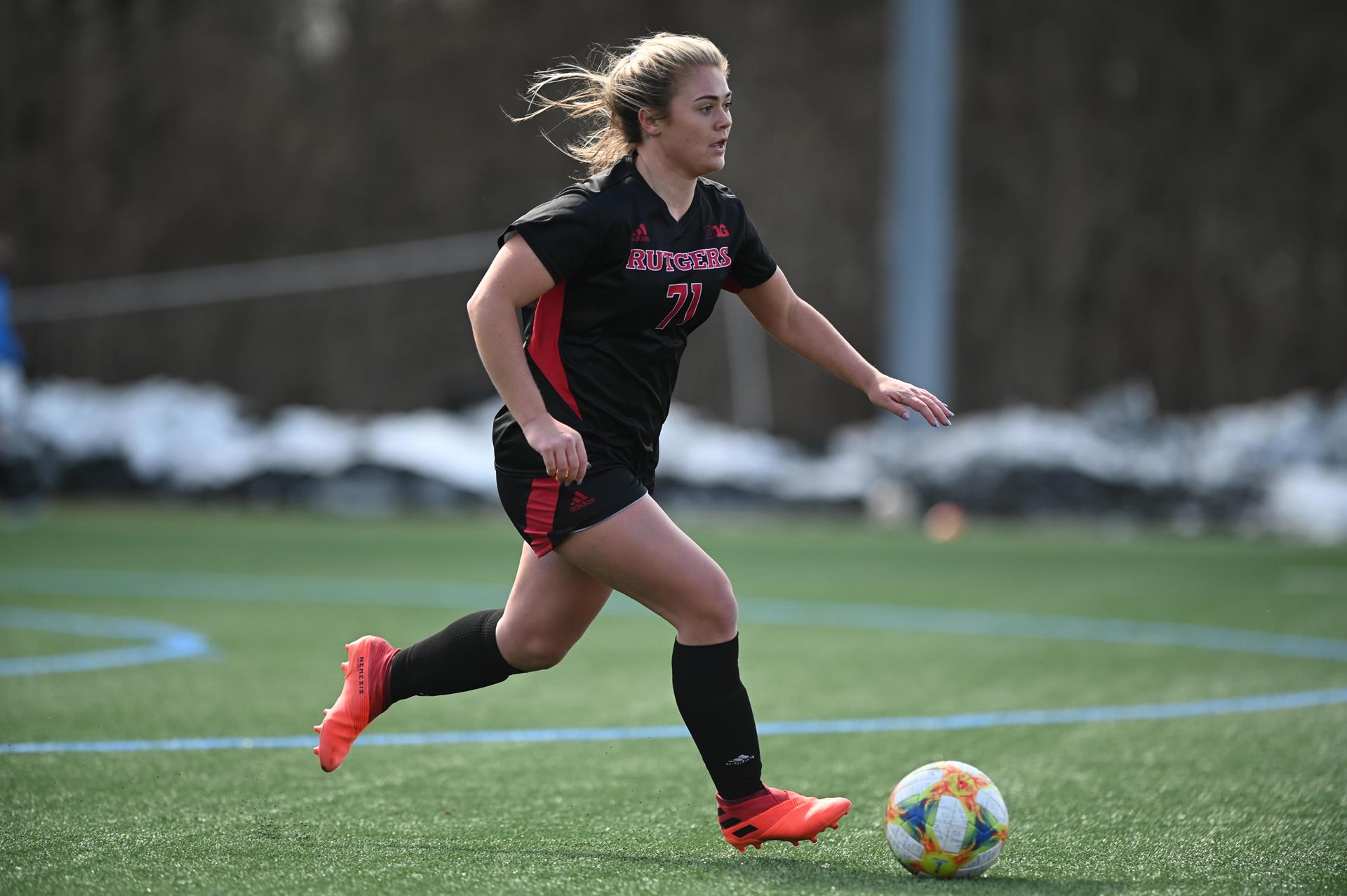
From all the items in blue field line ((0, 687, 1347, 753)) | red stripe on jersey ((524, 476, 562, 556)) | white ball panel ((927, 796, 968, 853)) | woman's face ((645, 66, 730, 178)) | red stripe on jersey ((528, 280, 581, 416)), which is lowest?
blue field line ((0, 687, 1347, 753))

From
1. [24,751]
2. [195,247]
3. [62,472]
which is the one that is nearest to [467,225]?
[195,247]

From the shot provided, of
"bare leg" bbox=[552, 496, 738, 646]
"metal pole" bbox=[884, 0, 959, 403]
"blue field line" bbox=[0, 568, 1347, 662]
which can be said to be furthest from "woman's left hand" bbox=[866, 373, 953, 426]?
"metal pole" bbox=[884, 0, 959, 403]

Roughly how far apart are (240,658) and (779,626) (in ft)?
8.52

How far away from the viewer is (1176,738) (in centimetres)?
466

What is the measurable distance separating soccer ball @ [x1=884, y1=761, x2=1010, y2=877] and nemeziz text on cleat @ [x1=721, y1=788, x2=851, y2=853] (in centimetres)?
14

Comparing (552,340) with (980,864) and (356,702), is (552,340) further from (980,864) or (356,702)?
(980,864)

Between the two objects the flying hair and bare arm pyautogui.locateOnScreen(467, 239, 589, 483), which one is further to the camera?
the flying hair

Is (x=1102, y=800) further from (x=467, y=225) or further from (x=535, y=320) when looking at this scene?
(x=467, y=225)

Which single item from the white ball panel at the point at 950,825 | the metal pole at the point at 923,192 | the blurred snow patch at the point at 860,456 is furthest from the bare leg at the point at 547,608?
the metal pole at the point at 923,192

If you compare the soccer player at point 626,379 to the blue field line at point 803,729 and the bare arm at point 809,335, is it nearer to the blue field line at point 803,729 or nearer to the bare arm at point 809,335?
the bare arm at point 809,335

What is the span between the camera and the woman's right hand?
10.3 ft

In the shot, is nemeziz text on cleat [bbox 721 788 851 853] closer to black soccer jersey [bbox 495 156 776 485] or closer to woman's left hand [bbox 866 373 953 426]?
black soccer jersey [bbox 495 156 776 485]

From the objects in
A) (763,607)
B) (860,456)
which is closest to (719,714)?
(763,607)

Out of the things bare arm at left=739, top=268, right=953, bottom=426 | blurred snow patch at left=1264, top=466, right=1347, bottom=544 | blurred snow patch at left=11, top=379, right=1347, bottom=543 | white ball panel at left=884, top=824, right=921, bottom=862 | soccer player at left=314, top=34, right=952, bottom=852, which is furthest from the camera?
blurred snow patch at left=11, top=379, right=1347, bottom=543
